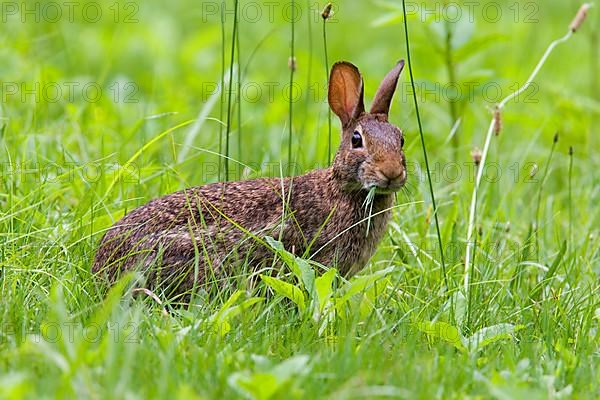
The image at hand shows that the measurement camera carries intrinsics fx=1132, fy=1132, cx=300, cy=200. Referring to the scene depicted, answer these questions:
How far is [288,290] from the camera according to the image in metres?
4.25

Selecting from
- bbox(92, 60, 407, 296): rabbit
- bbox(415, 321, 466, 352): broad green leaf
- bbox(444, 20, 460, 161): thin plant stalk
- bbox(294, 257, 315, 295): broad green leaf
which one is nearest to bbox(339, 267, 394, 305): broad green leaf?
bbox(294, 257, 315, 295): broad green leaf

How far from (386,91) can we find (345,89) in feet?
0.68

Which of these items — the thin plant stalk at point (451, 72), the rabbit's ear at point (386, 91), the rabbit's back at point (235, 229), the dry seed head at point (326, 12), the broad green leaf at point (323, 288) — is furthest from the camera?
the thin plant stalk at point (451, 72)

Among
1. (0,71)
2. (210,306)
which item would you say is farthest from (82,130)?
(210,306)

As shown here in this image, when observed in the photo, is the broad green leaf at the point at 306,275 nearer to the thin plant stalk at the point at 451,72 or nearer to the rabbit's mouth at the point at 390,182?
the rabbit's mouth at the point at 390,182

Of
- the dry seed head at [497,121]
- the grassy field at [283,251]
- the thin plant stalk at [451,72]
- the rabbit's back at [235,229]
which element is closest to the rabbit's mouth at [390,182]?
the rabbit's back at [235,229]

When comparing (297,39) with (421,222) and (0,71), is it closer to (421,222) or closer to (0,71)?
(0,71)

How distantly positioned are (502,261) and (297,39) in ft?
18.1

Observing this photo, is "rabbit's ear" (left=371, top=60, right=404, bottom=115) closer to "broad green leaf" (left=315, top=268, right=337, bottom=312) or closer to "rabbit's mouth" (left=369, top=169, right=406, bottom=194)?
"rabbit's mouth" (left=369, top=169, right=406, bottom=194)

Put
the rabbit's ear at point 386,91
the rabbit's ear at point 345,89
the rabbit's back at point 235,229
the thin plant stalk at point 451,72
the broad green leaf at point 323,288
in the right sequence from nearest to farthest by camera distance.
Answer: the broad green leaf at point 323,288 < the rabbit's back at point 235,229 < the rabbit's ear at point 386,91 < the rabbit's ear at point 345,89 < the thin plant stalk at point 451,72

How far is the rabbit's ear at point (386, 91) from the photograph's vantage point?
5.06m

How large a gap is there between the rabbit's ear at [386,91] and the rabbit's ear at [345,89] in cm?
7

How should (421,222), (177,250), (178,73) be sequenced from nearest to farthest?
(177,250)
(421,222)
(178,73)

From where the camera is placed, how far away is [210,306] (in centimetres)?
423
